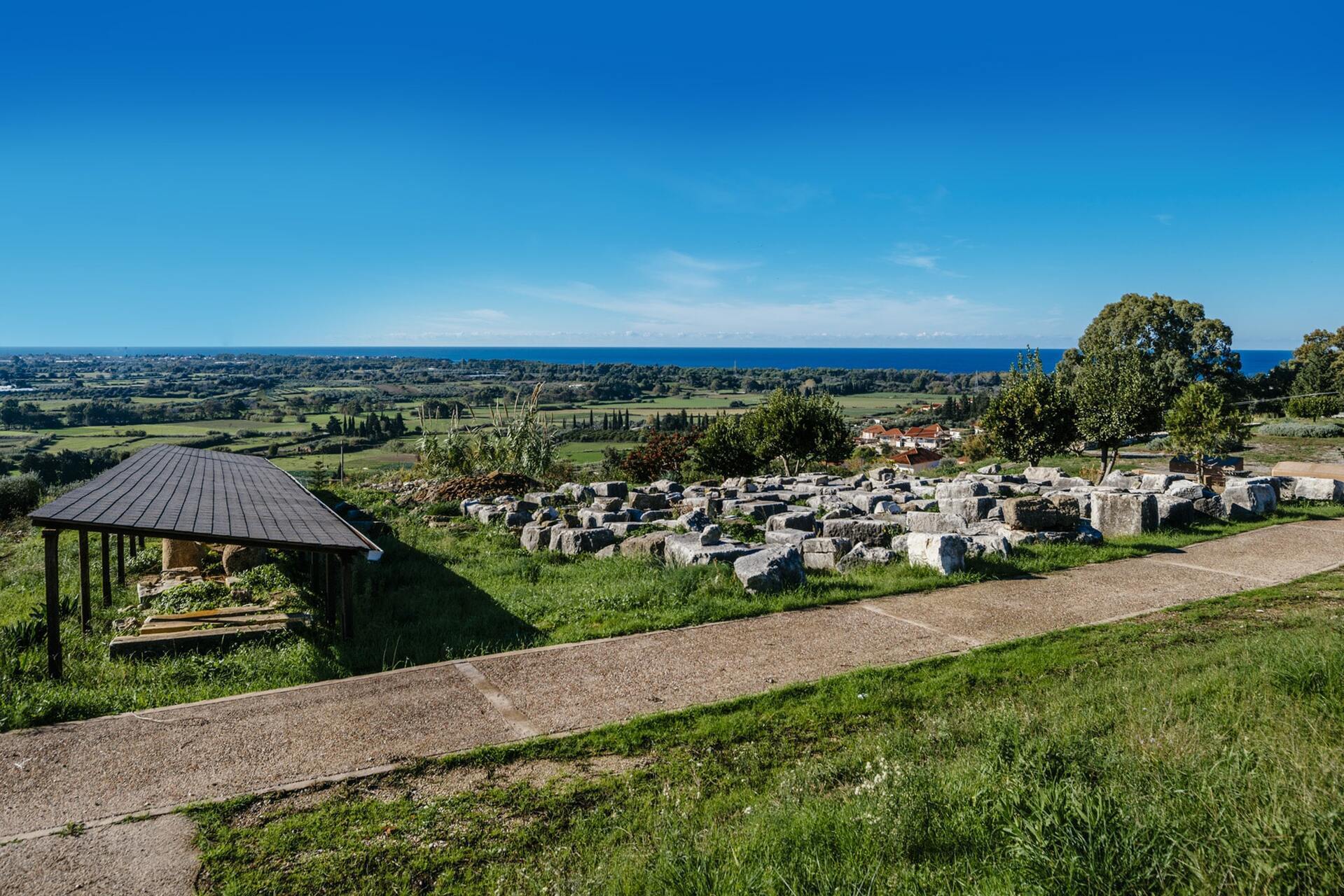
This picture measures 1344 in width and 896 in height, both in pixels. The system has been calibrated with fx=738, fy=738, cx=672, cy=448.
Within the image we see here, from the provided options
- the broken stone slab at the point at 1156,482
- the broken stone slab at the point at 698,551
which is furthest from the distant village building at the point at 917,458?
the broken stone slab at the point at 698,551

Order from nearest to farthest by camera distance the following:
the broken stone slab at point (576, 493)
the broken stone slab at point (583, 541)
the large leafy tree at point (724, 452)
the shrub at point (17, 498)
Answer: the broken stone slab at point (583, 541) → the broken stone slab at point (576, 493) → the shrub at point (17, 498) → the large leafy tree at point (724, 452)

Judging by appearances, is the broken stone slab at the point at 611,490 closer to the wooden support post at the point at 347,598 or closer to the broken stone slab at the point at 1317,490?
the wooden support post at the point at 347,598

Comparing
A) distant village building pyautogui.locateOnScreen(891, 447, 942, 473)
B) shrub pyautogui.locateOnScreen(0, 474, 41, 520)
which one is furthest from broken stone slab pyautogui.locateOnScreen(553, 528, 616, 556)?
distant village building pyautogui.locateOnScreen(891, 447, 942, 473)

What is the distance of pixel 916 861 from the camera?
12.7ft

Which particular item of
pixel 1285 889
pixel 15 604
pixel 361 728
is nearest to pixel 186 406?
pixel 15 604

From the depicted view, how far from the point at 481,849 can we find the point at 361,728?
2.25 meters

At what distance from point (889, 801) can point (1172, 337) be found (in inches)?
2193

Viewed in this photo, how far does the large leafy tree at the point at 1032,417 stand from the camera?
22047 millimetres

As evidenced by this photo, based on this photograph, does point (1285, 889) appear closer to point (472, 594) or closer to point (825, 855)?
point (825, 855)

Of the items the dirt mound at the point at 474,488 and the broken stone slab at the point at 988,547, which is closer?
the broken stone slab at the point at 988,547

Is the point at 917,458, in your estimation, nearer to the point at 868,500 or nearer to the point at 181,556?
the point at 868,500

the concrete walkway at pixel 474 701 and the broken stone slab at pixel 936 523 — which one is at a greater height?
the broken stone slab at pixel 936 523

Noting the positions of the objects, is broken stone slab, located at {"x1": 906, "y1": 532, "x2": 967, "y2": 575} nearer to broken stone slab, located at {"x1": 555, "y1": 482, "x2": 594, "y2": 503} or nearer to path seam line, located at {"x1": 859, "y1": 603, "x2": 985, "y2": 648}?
path seam line, located at {"x1": 859, "y1": 603, "x2": 985, "y2": 648}

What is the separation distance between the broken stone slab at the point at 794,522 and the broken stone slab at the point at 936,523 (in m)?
1.82
